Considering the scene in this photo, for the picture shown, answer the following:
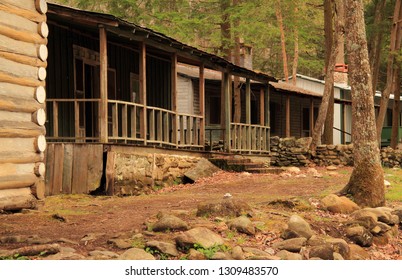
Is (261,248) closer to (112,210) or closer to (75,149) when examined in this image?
(112,210)

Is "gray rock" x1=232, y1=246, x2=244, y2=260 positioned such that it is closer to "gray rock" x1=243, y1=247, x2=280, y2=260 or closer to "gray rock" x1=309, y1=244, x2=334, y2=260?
"gray rock" x1=243, y1=247, x2=280, y2=260

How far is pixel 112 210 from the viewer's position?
40.0 ft

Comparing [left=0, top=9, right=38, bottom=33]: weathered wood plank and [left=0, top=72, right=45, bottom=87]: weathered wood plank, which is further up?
[left=0, top=9, right=38, bottom=33]: weathered wood plank

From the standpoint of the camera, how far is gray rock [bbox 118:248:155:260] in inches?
297

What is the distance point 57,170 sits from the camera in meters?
14.8

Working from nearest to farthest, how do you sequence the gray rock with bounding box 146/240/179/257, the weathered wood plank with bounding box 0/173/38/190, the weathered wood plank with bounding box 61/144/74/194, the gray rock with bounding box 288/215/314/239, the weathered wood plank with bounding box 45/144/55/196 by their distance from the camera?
the gray rock with bounding box 146/240/179/257
the gray rock with bounding box 288/215/314/239
the weathered wood plank with bounding box 0/173/38/190
the weathered wood plank with bounding box 45/144/55/196
the weathered wood plank with bounding box 61/144/74/194

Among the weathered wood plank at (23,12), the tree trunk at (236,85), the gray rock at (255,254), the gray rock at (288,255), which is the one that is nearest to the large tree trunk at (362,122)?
the gray rock at (288,255)

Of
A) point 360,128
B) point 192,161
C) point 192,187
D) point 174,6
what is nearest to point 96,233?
point 360,128

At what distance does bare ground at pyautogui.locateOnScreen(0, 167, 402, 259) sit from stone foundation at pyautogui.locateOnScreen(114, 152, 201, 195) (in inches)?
19.6

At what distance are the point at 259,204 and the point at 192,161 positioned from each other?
26.2ft

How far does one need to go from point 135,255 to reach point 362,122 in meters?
6.91

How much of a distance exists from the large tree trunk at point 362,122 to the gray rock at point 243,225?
3.88 meters

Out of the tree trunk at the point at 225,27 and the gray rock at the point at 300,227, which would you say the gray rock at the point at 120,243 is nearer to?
the gray rock at the point at 300,227

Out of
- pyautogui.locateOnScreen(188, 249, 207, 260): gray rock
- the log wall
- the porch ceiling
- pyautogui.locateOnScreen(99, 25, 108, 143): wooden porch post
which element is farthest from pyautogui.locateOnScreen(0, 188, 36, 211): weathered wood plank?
the porch ceiling
